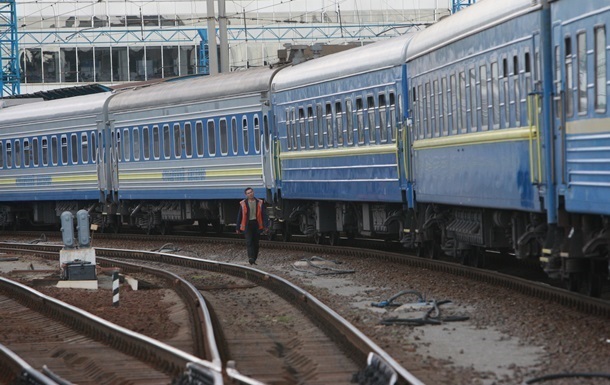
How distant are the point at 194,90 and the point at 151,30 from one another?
134 ft

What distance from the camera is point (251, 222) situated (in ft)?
77.5

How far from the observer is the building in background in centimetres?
7212

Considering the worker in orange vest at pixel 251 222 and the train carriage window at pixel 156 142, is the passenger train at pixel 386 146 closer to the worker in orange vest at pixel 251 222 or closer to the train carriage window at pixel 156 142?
the train carriage window at pixel 156 142

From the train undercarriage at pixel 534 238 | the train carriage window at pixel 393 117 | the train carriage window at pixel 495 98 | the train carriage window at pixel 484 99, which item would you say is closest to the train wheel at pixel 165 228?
the train carriage window at pixel 393 117

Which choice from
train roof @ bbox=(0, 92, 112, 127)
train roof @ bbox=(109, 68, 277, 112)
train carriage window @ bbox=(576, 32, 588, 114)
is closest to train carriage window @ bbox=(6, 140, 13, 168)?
train roof @ bbox=(0, 92, 112, 127)

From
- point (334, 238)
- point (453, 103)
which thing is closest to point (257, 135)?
point (334, 238)

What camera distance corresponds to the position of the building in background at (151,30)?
72.1m

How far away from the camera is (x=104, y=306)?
1767 cm

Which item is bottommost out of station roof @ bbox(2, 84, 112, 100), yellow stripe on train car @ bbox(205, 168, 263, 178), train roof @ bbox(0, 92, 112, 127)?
yellow stripe on train car @ bbox(205, 168, 263, 178)

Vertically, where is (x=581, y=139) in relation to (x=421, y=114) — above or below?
below

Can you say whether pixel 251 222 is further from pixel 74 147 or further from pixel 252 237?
pixel 74 147

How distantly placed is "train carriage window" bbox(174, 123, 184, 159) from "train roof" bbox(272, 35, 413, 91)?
484 cm

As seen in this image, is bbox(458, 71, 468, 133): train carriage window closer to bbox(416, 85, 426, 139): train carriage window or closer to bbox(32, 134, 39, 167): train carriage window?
bbox(416, 85, 426, 139): train carriage window

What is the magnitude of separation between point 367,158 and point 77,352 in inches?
443
